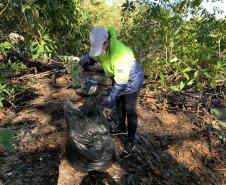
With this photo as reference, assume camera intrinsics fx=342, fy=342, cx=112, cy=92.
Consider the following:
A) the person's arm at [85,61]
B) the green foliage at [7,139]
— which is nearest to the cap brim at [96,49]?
the person's arm at [85,61]

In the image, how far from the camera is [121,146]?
399 centimetres

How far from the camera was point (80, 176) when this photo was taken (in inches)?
131

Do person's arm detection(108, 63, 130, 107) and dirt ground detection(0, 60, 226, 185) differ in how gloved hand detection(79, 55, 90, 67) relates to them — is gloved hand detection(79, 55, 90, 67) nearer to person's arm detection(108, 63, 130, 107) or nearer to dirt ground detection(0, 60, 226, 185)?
person's arm detection(108, 63, 130, 107)

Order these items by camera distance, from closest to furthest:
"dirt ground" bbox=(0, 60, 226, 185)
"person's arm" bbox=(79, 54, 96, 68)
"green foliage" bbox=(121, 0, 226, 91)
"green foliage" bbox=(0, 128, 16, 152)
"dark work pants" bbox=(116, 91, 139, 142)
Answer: "green foliage" bbox=(0, 128, 16, 152) < "dirt ground" bbox=(0, 60, 226, 185) < "dark work pants" bbox=(116, 91, 139, 142) < "person's arm" bbox=(79, 54, 96, 68) < "green foliage" bbox=(121, 0, 226, 91)

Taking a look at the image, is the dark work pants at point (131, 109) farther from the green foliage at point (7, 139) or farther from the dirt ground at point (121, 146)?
the green foliage at point (7, 139)

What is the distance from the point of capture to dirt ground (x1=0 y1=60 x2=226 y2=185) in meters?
3.43

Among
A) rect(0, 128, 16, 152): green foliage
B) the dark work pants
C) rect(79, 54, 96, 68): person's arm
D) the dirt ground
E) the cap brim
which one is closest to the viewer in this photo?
rect(0, 128, 16, 152): green foliage

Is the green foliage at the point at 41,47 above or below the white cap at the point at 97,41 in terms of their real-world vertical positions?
below

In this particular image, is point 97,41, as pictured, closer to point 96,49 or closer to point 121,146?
point 96,49

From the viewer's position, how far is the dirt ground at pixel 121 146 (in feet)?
11.2

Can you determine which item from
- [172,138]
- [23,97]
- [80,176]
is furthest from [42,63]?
[80,176]

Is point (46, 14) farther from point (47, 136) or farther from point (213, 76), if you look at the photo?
point (213, 76)

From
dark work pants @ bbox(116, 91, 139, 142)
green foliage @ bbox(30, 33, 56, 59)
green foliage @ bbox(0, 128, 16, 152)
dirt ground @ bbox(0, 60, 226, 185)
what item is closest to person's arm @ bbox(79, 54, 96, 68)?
green foliage @ bbox(30, 33, 56, 59)

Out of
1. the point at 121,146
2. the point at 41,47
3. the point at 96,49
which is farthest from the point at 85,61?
the point at 121,146
